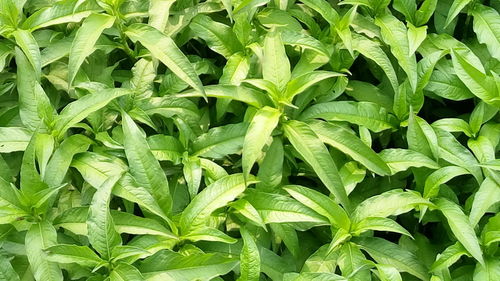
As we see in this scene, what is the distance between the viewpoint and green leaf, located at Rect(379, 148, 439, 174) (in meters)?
1.72

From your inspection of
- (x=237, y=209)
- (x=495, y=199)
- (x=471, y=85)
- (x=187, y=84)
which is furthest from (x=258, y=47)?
(x=495, y=199)

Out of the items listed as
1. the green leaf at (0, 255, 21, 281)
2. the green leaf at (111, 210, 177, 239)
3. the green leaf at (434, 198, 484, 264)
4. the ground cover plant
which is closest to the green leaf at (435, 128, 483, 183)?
the ground cover plant

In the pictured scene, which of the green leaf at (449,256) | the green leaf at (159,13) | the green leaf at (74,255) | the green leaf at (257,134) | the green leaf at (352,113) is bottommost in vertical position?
the green leaf at (449,256)

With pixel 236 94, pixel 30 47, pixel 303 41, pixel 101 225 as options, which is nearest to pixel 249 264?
pixel 101 225

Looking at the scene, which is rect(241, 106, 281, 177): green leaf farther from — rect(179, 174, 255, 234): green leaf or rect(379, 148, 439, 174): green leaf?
rect(379, 148, 439, 174): green leaf

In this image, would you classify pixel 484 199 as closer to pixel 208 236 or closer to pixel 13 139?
pixel 208 236

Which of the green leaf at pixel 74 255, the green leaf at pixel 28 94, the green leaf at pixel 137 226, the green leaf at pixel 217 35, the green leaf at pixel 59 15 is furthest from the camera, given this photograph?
the green leaf at pixel 217 35

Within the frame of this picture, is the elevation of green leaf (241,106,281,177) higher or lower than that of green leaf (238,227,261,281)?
higher

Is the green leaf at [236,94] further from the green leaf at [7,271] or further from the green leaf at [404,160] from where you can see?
the green leaf at [7,271]

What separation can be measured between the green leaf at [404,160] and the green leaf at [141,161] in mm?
594

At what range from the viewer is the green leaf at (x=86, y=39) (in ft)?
5.48

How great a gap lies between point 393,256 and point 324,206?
231 millimetres

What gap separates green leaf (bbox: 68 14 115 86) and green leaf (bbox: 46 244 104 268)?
43 cm

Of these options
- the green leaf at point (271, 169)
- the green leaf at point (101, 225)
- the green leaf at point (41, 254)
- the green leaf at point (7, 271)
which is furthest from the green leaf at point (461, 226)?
the green leaf at point (7, 271)
